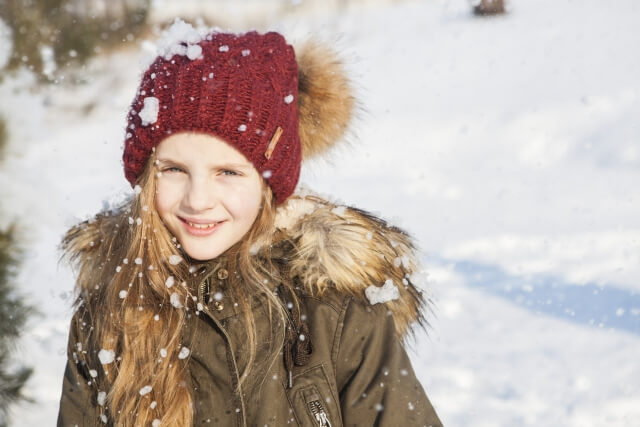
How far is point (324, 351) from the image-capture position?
67.2 inches

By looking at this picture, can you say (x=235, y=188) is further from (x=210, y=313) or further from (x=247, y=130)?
(x=210, y=313)

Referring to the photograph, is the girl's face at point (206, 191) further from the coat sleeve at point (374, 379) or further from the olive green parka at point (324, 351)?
the coat sleeve at point (374, 379)

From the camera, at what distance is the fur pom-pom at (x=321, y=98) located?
2.09m

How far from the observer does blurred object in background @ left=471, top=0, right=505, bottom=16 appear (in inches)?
355

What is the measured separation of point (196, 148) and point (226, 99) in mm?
158

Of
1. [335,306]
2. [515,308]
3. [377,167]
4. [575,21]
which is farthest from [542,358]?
[575,21]

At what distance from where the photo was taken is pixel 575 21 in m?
8.50

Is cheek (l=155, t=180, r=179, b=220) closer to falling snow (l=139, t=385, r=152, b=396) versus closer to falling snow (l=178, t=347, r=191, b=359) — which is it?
falling snow (l=178, t=347, r=191, b=359)

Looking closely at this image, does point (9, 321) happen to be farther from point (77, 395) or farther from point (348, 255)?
point (348, 255)

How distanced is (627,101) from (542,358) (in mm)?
4126

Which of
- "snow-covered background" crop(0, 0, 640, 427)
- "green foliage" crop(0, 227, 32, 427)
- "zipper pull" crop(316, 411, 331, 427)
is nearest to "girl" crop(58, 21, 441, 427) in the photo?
"zipper pull" crop(316, 411, 331, 427)

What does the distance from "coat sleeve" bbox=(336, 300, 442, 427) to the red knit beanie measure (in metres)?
0.47

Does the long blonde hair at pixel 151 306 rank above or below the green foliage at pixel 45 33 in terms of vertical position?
below

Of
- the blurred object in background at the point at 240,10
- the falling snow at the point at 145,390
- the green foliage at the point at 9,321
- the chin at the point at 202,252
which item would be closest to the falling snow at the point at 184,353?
the falling snow at the point at 145,390
